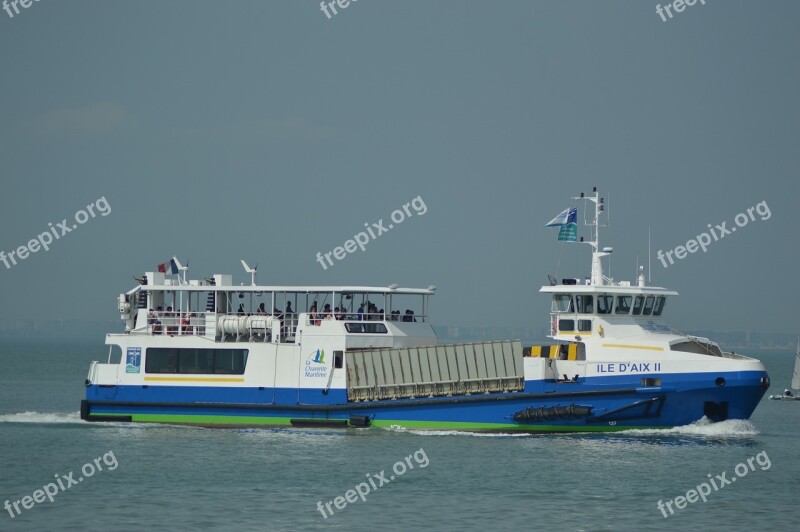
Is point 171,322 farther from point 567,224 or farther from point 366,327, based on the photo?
point 567,224

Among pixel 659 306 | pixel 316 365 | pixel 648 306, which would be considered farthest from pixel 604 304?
pixel 316 365

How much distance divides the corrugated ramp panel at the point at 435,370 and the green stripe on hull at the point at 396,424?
0.88m

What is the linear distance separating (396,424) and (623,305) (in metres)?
7.81

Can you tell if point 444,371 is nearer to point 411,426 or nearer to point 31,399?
point 411,426

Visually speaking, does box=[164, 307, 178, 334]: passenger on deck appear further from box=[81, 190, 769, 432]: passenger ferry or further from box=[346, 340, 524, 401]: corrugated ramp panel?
box=[346, 340, 524, 401]: corrugated ramp panel

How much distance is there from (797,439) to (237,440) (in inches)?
705

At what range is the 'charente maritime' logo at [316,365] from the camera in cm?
→ 3653

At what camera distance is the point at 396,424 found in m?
35.9

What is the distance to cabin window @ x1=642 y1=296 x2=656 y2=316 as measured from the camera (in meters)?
36.4

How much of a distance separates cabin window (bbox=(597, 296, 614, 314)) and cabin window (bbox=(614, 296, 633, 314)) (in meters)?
0.21

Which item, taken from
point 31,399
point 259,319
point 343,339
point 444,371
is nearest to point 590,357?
point 444,371

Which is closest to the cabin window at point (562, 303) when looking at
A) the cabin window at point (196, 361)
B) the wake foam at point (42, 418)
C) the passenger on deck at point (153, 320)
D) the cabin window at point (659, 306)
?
the cabin window at point (659, 306)

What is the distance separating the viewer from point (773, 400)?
203 ft

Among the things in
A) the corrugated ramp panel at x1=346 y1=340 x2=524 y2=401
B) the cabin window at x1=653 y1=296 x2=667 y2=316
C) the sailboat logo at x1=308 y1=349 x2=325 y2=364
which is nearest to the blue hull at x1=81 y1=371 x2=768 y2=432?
the corrugated ramp panel at x1=346 y1=340 x2=524 y2=401
